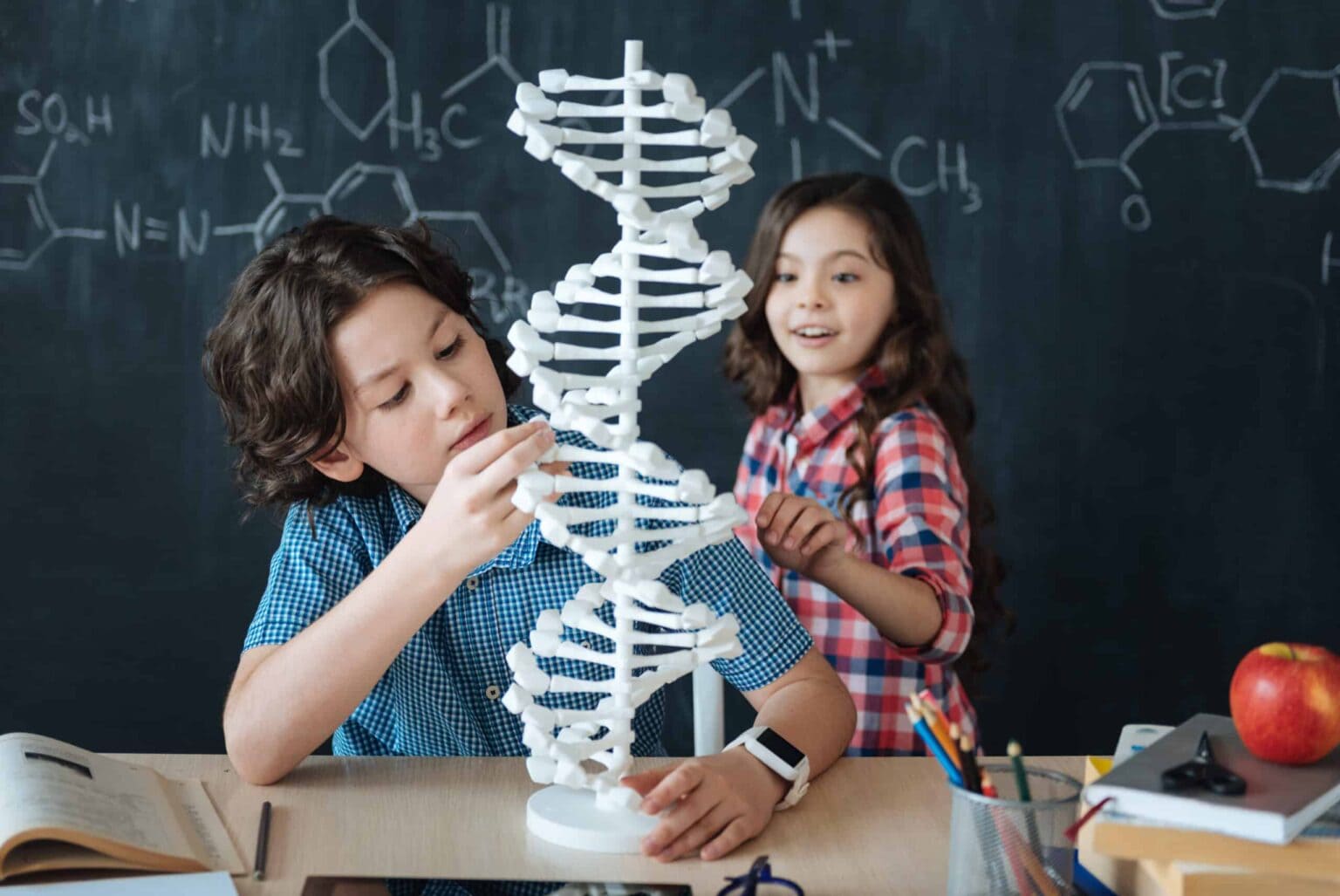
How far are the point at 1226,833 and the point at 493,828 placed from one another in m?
0.59

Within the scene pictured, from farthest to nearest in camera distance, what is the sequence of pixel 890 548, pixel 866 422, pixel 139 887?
pixel 866 422
pixel 890 548
pixel 139 887

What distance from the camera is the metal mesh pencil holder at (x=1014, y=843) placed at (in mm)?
958

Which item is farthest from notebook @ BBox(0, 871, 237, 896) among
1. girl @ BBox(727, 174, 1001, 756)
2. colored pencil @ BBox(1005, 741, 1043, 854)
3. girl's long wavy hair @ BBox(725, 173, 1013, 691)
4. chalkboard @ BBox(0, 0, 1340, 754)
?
chalkboard @ BBox(0, 0, 1340, 754)

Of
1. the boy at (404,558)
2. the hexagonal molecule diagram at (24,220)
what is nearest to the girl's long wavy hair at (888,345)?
the boy at (404,558)

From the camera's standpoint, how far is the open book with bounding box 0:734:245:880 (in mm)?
1073

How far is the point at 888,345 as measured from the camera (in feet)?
6.98

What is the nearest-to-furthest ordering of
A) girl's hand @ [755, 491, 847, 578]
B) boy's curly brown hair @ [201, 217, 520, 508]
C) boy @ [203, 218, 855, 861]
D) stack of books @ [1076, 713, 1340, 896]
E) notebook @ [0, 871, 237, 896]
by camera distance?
1. stack of books @ [1076, 713, 1340, 896]
2. notebook @ [0, 871, 237, 896]
3. boy @ [203, 218, 855, 861]
4. boy's curly brown hair @ [201, 217, 520, 508]
5. girl's hand @ [755, 491, 847, 578]

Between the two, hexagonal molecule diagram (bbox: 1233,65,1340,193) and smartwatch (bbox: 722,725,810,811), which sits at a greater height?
hexagonal molecule diagram (bbox: 1233,65,1340,193)

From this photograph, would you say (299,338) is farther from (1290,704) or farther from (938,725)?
(1290,704)

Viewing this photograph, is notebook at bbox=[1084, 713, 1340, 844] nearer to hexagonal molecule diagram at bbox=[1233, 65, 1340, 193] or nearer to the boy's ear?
→ the boy's ear

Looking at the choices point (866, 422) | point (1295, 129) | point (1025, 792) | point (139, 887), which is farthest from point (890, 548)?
point (1295, 129)

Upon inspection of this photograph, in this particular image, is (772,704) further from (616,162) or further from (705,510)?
(616,162)

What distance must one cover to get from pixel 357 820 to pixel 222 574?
56.4 inches

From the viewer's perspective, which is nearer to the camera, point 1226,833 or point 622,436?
point 1226,833
